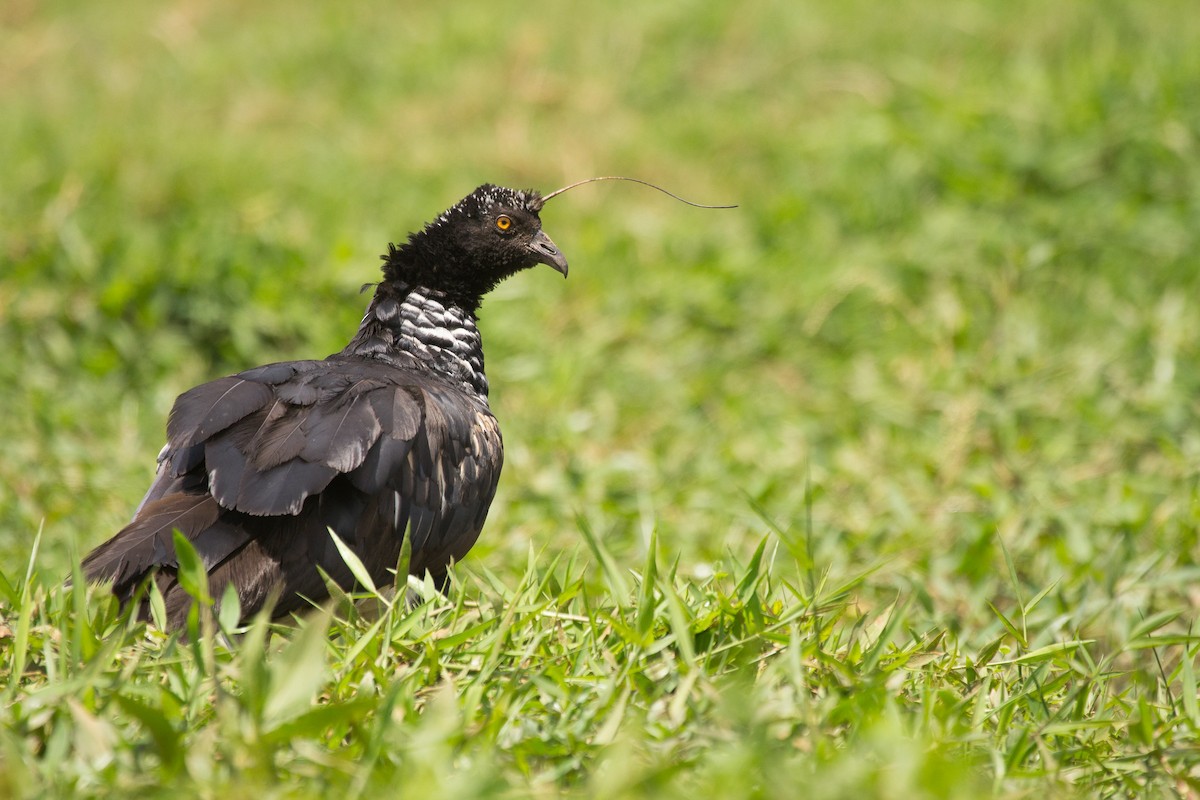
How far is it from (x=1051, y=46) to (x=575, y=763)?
7.96 metres

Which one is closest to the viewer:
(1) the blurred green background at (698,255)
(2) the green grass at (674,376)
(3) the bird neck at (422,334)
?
(2) the green grass at (674,376)

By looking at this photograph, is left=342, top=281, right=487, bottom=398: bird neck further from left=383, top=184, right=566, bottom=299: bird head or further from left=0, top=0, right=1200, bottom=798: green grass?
left=0, top=0, right=1200, bottom=798: green grass

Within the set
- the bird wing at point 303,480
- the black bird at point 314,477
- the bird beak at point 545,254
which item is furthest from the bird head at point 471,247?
the bird wing at point 303,480

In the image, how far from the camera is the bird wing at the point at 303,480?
306cm

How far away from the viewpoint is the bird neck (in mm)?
3953

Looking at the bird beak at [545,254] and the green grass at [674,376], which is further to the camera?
the bird beak at [545,254]

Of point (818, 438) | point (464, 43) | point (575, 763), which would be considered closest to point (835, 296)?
point (818, 438)

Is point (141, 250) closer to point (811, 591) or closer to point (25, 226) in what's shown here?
point (25, 226)

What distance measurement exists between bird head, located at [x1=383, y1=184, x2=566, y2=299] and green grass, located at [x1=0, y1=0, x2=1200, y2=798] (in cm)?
97

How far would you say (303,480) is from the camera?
121 inches

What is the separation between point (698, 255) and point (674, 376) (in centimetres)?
125

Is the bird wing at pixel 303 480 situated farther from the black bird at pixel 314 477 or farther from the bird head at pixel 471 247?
the bird head at pixel 471 247

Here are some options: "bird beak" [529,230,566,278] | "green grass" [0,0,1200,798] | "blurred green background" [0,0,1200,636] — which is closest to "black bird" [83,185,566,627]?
"green grass" [0,0,1200,798]

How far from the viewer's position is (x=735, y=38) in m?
9.54
